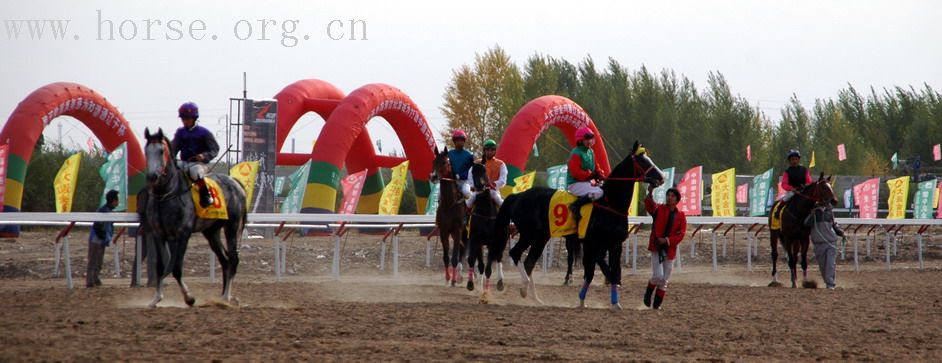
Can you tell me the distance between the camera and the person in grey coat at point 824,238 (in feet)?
61.1

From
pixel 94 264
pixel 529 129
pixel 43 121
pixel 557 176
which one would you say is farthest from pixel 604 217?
pixel 529 129

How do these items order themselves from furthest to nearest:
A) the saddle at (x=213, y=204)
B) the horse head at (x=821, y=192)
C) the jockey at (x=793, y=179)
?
the jockey at (x=793, y=179)
the horse head at (x=821, y=192)
the saddle at (x=213, y=204)

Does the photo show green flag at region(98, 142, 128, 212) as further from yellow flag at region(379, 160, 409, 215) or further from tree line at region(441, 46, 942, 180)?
tree line at region(441, 46, 942, 180)

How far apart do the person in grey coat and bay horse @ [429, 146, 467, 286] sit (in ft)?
18.4

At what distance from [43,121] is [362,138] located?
9299 mm

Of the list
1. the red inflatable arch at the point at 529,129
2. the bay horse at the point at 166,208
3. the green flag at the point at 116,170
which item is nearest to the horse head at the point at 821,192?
the bay horse at the point at 166,208

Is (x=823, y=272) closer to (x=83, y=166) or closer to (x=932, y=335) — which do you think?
(x=932, y=335)

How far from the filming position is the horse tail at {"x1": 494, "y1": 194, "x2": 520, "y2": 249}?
1461 cm

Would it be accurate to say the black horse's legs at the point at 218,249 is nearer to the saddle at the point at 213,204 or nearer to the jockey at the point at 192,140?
the saddle at the point at 213,204

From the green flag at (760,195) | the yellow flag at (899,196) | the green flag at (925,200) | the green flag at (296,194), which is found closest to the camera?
the green flag at (296,194)

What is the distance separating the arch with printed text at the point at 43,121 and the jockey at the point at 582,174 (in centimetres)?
1260

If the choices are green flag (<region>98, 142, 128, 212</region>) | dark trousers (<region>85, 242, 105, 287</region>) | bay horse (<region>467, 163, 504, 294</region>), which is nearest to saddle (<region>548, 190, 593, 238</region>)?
bay horse (<region>467, 163, 504, 294</region>)

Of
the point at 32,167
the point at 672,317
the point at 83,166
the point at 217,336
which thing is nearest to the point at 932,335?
the point at 672,317

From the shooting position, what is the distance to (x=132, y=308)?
38.6 ft
